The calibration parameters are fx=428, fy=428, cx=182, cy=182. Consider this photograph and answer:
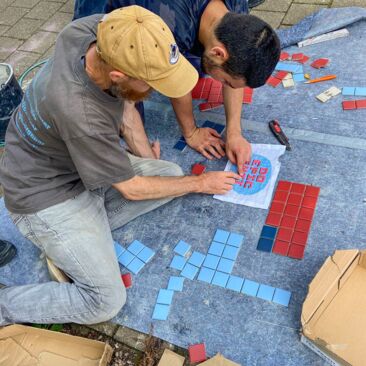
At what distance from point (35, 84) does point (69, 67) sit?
0.22 m

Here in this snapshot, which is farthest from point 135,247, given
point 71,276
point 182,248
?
point 71,276

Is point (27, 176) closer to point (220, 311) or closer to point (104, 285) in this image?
point (104, 285)

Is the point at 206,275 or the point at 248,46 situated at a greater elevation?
the point at 248,46

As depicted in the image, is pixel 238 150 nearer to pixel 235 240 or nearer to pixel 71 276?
pixel 235 240

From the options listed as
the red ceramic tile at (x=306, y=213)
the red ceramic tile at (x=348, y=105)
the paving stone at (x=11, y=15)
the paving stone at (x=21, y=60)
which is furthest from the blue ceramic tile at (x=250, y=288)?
the paving stone at (x=11, y=15)

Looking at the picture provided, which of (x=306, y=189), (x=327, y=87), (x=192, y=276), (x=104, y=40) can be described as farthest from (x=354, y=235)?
(x=104, y=40)

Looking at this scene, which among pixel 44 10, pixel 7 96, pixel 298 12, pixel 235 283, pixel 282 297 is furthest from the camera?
pixel 44 10

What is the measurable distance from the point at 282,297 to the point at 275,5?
3.04 meters

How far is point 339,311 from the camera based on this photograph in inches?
74.8

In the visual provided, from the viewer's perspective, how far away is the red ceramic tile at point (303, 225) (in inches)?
92.1

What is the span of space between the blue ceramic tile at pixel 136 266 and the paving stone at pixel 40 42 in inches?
109

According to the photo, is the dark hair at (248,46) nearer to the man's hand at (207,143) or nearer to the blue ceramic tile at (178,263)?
the man's hand at (207,143)

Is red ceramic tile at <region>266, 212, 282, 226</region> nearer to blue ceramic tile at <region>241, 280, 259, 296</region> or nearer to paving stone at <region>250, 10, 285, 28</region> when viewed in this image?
blue ceramic tile at <region>241, 280, 259, 296</region>

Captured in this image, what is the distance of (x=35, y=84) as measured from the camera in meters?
1.94
